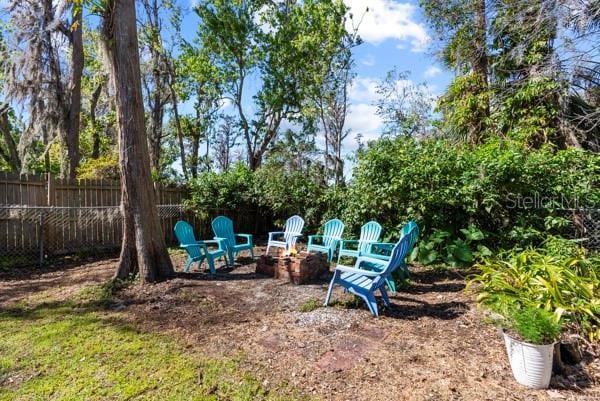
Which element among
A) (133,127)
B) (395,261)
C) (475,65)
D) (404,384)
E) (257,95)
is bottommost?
(404,384)

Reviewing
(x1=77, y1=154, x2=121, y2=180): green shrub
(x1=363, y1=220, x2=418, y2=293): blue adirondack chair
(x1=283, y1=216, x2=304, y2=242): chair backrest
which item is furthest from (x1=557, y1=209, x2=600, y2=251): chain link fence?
(x1=77, y1=154, x2=121, y2=180): green shrub

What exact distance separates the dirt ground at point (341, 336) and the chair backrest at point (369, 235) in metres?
0.82

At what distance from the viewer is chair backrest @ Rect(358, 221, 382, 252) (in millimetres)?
5012

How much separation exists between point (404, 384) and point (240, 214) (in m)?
6.89

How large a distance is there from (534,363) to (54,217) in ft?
22.5

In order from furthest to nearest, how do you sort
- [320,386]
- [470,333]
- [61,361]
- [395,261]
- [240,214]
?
[240,214] < [395,261] < [470,333] < [61,361] < [320,386]

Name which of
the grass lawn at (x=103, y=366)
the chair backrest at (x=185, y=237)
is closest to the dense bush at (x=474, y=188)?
the chair backrest at (x=185, y=237)

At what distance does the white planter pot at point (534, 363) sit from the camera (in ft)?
7.16

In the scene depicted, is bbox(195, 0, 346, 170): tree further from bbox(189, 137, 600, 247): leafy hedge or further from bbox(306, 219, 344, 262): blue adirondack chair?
bbox(306, 219, 344, 262): blue adirondack chair

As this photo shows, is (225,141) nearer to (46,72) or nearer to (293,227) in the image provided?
(46,72)

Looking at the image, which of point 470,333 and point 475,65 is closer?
point 470,333

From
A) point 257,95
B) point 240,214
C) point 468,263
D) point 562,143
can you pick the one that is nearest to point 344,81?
point 257,95

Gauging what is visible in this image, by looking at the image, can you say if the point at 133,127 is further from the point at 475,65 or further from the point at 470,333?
the point at 475,65

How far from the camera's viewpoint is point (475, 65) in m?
7.43
